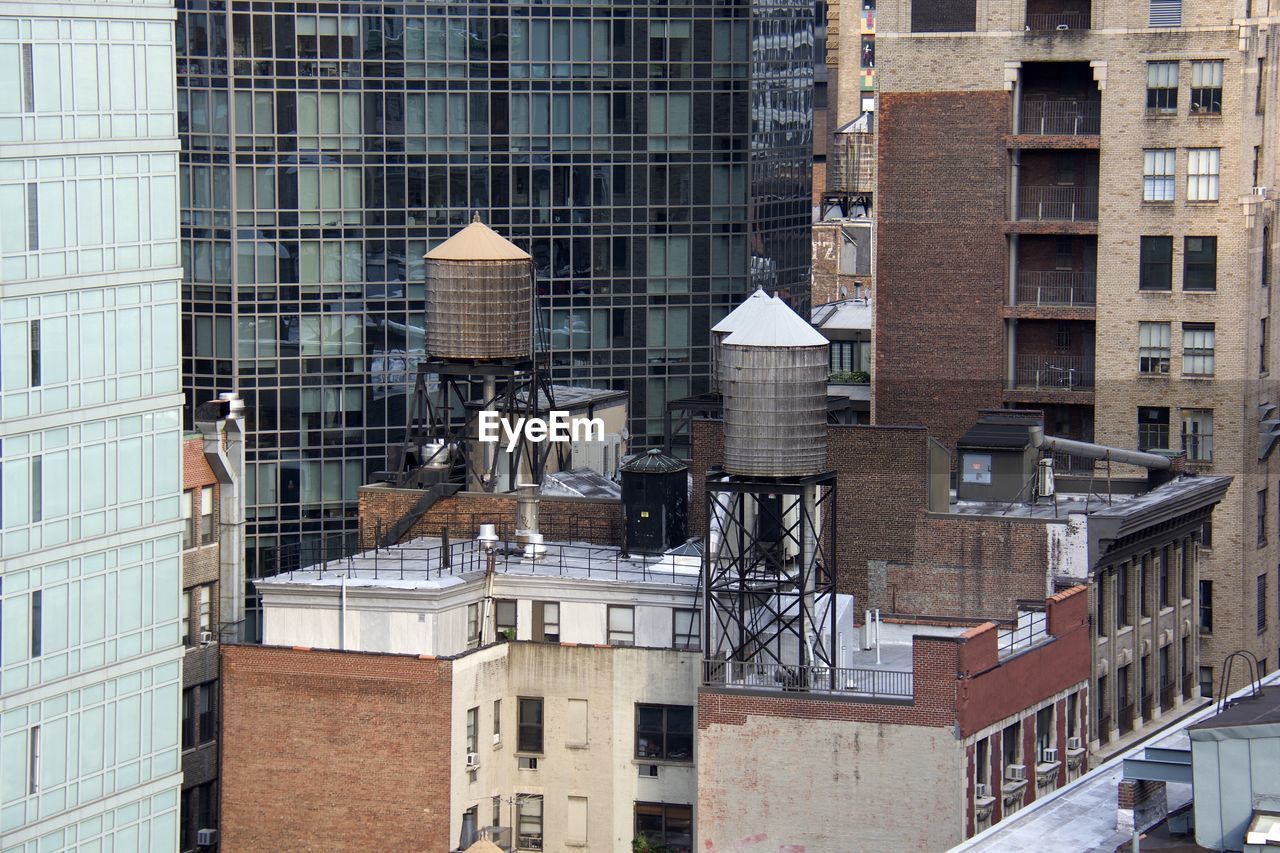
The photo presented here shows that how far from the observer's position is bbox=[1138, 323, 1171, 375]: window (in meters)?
116

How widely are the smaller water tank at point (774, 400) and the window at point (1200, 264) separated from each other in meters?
30.6

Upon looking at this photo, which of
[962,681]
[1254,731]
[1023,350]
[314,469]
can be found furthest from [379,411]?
[1254,731]

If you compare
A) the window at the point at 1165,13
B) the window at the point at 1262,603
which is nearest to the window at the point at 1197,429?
the window at the point at 1262,603

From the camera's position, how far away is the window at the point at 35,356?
6762 cm

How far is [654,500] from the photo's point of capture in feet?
321

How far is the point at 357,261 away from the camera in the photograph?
13525cm

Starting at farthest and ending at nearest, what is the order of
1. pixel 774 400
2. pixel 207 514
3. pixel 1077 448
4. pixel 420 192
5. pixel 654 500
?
pixel 420 192
pixel 1077 448
pixel 207 514
pixel 654 500
pixel 774 400

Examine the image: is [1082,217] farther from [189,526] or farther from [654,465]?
[189,526]

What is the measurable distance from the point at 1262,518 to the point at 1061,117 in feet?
59.8

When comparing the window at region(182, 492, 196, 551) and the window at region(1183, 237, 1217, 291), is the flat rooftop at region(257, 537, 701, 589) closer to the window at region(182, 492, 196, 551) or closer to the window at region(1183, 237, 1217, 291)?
the window at region(182, 492, 196, 551)

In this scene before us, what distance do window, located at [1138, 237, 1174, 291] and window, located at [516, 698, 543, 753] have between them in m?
34.1

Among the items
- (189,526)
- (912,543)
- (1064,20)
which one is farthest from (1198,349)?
(189,526)

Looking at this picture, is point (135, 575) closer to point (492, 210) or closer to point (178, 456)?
point (178, 456)

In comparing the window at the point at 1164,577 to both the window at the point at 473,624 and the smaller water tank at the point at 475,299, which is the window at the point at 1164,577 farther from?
the window at the point at 473,624
